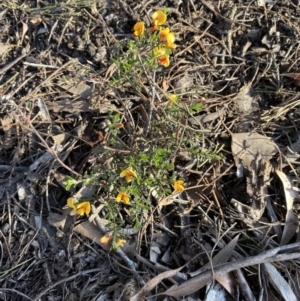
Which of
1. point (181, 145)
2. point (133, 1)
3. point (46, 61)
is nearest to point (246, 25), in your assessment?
point (133, 1)

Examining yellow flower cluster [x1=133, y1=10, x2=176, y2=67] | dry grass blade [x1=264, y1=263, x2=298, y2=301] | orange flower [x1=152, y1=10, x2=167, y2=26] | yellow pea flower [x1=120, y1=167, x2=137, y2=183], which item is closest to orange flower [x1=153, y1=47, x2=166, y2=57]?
yellow flower cluster [x1=133, y1=10, x2=176, y2=67]

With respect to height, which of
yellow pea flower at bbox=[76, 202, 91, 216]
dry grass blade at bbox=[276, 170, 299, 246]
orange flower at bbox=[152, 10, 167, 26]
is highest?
orange flower at bbox=[152, 10, 167, 26]

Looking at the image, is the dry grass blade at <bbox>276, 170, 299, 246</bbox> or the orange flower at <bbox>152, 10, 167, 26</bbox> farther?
the dry grass blade at <bbox>276, 170, 299, 246</bbox>

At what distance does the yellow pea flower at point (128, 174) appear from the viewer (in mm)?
2037

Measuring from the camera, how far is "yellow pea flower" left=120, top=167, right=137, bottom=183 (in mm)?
2037

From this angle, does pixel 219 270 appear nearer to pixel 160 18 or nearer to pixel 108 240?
pixel 108 240

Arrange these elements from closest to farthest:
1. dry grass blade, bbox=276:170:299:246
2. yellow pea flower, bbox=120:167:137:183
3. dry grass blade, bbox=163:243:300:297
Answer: yellow pea flower, bbox=120:167:137:183 < dry grass blade, bbox=163:243:300:297 < dry grass blade, bbox=276:170:299:246

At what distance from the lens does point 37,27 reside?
2699 mm

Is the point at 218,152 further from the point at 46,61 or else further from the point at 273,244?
the point at 46,61

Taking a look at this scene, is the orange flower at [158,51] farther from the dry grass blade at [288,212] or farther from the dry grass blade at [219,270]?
the dry grass blade at [219,270]

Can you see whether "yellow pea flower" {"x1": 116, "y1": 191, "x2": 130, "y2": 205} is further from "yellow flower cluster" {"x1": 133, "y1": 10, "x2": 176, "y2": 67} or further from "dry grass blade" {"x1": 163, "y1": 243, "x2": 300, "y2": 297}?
"yellow flower cluster" {"x1": 133, "y1": 10, "x2": 176, "y2": 67}

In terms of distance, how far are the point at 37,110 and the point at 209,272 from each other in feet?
4.05

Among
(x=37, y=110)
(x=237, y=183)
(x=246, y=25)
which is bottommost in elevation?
(x=237, y=183)

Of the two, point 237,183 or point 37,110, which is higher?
point 37,110
